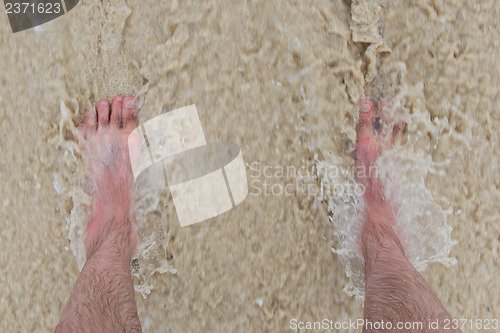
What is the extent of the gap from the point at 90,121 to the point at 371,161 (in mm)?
1261

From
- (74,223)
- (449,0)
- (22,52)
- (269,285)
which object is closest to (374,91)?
(449,0)

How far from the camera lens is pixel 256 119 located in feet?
5.79

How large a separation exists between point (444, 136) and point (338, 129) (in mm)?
475

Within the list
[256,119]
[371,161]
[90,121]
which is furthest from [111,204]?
[371,161]

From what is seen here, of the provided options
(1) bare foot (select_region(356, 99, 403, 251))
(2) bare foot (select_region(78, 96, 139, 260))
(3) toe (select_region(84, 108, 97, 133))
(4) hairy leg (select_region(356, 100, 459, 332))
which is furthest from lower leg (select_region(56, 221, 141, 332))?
(1) bare foot (select_region(356, 99, 403, 251))

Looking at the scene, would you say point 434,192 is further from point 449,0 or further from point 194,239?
point 194,239

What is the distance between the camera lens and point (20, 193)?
1819 mm

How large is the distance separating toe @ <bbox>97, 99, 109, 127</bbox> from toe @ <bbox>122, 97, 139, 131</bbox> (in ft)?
0.26

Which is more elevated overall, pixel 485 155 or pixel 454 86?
pixel 454 86

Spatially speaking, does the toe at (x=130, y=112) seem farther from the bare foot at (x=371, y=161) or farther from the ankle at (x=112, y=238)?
the bare foot at (x=371, y=161)

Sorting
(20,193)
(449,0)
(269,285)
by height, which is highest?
(449,0)

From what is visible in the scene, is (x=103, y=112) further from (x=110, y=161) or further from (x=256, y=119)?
(x=256, y=119)

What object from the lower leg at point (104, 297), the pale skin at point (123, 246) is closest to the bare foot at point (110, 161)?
the pale skin at point (123, 246)

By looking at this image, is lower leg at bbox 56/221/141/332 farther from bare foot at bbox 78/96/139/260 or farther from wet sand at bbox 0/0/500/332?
wet sand at bbox 0/0/500/332
